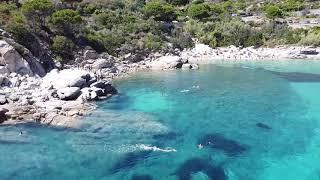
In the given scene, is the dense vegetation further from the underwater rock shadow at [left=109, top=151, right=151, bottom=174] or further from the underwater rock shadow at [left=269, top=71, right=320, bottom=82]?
the underwater rock shadow at [left=109, top=151, right=151, bottom=174]

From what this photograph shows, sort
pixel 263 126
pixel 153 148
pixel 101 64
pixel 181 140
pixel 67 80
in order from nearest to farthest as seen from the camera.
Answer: pixel 153 148, pixel 181 140, pixel 263 126, pixel 67 80, pixel 101 64

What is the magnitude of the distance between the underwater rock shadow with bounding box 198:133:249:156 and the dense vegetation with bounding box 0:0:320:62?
101 ft

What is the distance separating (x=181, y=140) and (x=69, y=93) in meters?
14.3

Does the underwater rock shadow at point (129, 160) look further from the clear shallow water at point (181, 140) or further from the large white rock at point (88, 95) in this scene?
the large white rock at point (88, 95)

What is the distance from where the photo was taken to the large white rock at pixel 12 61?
44250mm

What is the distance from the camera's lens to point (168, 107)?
129 ft

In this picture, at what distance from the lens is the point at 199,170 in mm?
24734

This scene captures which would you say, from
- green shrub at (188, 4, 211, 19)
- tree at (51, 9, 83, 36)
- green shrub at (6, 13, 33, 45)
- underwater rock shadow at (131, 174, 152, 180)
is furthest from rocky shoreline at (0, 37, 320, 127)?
green shrub at (188, 4, 211, 19)

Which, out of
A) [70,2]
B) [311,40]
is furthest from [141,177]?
[70,2]

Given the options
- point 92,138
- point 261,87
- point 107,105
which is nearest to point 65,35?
point 107,105

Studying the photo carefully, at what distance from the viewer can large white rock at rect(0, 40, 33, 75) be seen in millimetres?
44250

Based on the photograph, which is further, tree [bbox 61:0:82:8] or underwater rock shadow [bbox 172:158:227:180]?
tree [bbox 61:0:82:8]

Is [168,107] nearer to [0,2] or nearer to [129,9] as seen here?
[0,2]

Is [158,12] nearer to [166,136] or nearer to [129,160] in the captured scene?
[166,136]
